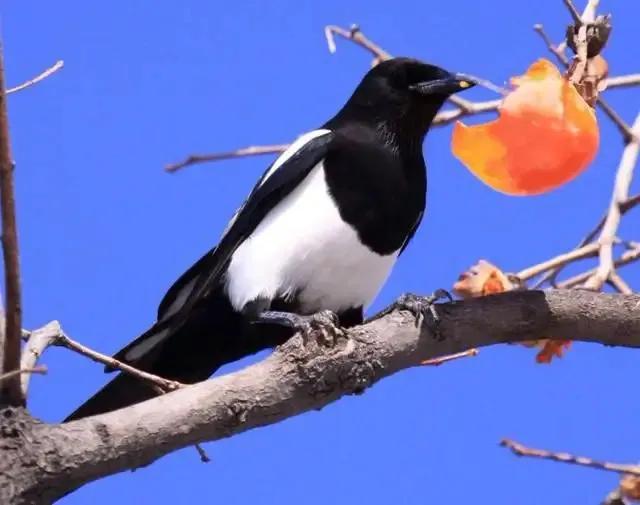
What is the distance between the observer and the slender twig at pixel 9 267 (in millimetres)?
1543

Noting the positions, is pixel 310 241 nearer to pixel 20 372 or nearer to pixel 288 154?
pixel 288 154

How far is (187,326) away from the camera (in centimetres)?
271

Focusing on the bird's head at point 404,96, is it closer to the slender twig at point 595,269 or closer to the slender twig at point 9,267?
the slender twig at point 595,269

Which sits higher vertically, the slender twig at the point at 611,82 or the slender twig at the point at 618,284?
the slender twig at the point at 611,82

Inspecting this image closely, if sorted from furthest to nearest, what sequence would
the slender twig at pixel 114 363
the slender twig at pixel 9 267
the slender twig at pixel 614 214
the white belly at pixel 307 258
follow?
the white belly at pixel 307 258 < the slender twig at pixel 614 214 < the slender twig at pixel 114 363 < the slender twig at pixel 9 267

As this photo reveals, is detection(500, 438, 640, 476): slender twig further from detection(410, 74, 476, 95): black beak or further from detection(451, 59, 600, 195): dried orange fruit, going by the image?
detection(410, 74, 476, 95): black beak

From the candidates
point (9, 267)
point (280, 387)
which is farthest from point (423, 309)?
point (9, 267)

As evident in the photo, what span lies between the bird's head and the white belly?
265 mm

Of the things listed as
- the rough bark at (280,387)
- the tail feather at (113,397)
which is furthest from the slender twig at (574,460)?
the tail feather at (113,397)

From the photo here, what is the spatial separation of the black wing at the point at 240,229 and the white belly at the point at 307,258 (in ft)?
0.09

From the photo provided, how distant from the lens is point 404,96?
286 cm

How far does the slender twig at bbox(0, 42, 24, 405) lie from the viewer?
1543mm

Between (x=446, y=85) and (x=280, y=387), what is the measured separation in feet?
3.75

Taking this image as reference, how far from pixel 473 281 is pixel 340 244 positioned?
477 millimetres
